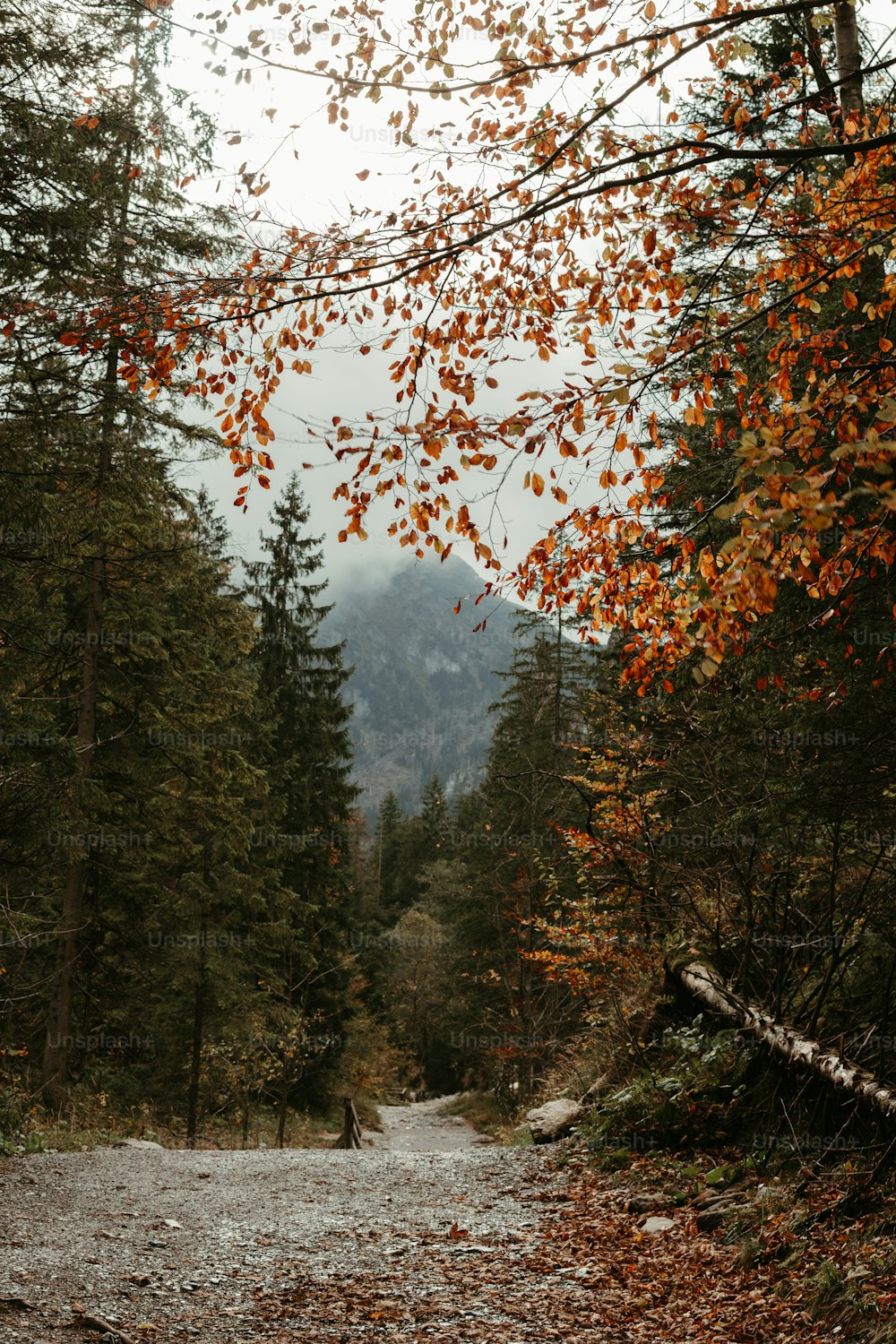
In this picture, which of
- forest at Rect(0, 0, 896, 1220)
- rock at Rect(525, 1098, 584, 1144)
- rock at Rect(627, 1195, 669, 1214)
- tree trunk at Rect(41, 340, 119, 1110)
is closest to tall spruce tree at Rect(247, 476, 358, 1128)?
forest at Rect(0, 0, 896, 1220)

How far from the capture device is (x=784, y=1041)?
654 cm

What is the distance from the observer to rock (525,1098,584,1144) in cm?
977

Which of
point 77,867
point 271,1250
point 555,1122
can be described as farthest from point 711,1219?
point 77,867

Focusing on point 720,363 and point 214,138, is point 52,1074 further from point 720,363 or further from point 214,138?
point 214,138

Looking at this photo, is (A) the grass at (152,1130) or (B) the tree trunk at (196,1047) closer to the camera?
(A) the grass at (152,1130)

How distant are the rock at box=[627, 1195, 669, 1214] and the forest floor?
71mm

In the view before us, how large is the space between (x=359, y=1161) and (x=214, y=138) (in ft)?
44.3

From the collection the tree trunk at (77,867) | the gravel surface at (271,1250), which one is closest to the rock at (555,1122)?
the gravel surface at (271,1250)

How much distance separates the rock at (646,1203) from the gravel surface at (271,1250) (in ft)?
2.29

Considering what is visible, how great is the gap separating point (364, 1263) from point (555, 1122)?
4717mm

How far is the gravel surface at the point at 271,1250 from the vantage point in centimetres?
448

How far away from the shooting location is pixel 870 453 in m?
2.71

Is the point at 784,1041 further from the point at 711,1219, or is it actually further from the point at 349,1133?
the point at 349,1133

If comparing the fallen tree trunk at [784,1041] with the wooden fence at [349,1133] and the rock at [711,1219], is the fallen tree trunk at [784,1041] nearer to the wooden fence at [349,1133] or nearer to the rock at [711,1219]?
the rock at [711,1219]
